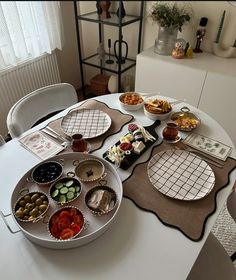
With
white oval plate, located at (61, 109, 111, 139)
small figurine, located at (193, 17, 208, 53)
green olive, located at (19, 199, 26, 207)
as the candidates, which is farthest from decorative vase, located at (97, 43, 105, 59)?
green olive, located at (19, 199, 26, 207)

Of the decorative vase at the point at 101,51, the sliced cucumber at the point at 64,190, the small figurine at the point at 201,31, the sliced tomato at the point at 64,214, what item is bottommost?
the decorative vase at the point at 101,51

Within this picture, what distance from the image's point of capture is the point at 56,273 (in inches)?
24.8

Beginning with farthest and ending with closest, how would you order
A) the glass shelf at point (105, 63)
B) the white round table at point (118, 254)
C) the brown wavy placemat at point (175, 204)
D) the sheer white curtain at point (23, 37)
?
the glass shelf at point (105, 63), the sheer white curtain at point (23, 37), the brown wavy placemat at point (175, 204), the white round table at point (118, 254)

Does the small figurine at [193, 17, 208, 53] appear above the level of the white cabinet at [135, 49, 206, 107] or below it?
above

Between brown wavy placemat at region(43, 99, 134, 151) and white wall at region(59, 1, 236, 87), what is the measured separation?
47.7 inches

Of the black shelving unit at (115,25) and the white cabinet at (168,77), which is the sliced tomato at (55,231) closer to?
the white cabinet at (168,77)

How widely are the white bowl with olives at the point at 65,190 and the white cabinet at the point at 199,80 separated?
1.32 metres

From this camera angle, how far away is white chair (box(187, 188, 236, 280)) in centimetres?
86

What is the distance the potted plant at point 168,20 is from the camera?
1.80 meters

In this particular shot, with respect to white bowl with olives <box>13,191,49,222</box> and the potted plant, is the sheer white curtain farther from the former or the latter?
white bowl with olives <box>13,191,49,222</box>

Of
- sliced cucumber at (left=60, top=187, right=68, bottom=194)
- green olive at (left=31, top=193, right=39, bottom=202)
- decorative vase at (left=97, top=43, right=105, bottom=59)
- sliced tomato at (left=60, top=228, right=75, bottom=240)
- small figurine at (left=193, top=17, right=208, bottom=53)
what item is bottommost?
decorative vase at (left=97, top=43, right=105, bottom=59)

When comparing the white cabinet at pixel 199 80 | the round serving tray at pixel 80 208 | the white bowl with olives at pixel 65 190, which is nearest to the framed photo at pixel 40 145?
the round serving tray at pixel 80 208

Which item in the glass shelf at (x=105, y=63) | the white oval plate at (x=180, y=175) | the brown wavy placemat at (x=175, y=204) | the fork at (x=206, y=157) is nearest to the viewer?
the brown wavy placemat at (x=175, y=204)

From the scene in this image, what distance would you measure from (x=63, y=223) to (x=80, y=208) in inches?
3.2
